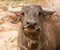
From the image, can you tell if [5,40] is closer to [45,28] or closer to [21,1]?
[45,28]

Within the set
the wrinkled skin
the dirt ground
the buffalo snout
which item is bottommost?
the dirt ground

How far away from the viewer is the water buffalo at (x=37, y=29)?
16.0 ft

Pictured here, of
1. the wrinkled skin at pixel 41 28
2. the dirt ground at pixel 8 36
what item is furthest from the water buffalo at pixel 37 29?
the dirt ground at pixel 8 36

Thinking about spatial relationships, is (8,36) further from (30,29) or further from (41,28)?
(30,29)

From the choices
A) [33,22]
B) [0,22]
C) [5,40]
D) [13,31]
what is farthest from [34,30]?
[0,22]

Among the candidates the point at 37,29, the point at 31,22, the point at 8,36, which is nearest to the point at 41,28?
the point at 37,29

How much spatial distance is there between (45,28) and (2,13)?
3.51 meters

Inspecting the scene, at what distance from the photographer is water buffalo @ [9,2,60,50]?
16.0ft

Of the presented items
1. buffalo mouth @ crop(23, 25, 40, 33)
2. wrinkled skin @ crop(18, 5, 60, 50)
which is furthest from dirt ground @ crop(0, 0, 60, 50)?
buffalo mouth @ crop(23, 25, 40, 33)

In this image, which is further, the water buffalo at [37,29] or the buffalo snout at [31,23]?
the water buffalo at [37,29]

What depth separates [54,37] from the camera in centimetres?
620

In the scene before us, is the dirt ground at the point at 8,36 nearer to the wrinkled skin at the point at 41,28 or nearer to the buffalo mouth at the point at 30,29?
the wrinkled skin at the point at 41,28

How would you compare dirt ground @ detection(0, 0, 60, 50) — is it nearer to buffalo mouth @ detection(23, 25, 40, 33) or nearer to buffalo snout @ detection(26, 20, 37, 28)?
buffalo mouth @ detection(23, 25, 40, 33)

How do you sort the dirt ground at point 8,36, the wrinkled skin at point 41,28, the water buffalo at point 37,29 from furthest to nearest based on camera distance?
A: 1. the dirt ground at point 8,36
2. the wrinkled skin at point 41,28
3. the water buffalo at point 37,29
